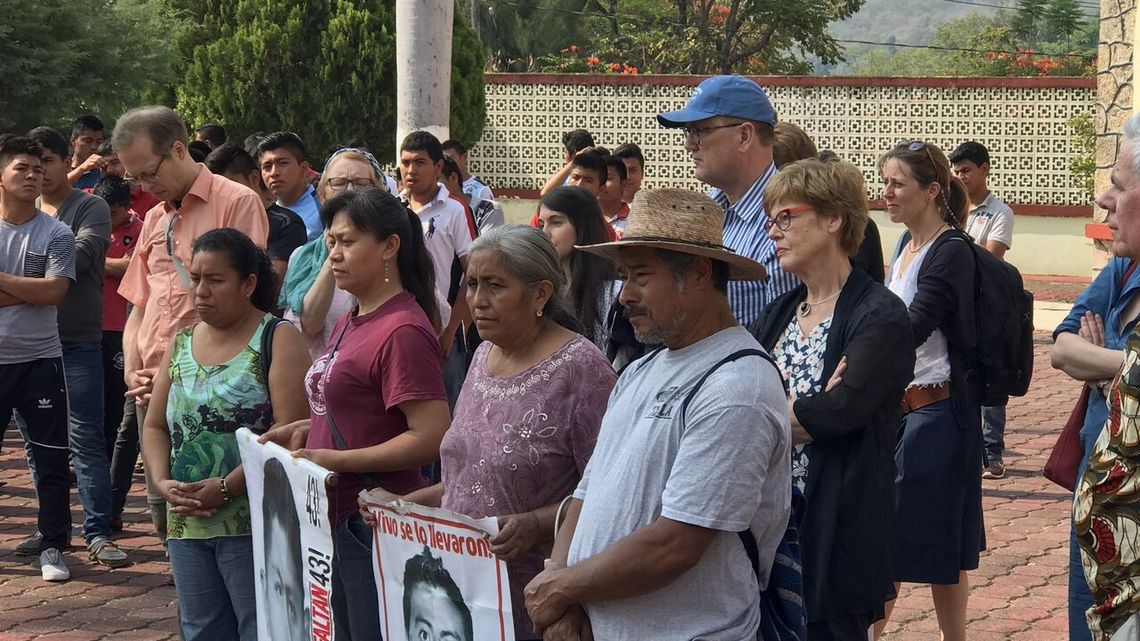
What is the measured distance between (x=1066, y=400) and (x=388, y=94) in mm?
14664

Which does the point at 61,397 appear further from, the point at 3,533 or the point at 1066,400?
the point at 1066,400

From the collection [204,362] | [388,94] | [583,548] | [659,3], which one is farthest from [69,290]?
[659,3]

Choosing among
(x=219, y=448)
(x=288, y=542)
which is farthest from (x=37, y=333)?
(x=288, y=542)

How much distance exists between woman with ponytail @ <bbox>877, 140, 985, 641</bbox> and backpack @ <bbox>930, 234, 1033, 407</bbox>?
48 mm

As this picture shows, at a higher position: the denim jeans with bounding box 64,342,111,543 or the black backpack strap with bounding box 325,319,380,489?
the black backpack strap with bounding box 325,319,380,489

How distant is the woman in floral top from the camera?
16.2 feet

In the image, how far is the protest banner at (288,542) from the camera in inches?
178

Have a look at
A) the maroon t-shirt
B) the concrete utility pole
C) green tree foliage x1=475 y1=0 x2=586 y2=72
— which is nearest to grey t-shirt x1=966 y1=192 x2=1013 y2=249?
the concrete utility pole

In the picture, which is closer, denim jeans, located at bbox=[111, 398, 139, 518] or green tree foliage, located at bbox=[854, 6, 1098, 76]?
denim jeans, located at bbox=[111, 398, 139, 518]

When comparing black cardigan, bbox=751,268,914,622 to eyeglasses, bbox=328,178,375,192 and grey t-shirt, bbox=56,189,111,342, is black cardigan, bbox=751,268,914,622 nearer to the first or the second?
eyeglasses, bbox=328,178,375,192

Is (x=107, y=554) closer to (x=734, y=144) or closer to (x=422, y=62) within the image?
(x=734, y=144)

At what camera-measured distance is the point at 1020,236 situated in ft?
79.6

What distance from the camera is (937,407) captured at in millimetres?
5465

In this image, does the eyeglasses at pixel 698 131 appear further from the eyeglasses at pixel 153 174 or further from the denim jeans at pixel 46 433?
the denim jeans at pixel 46 433
